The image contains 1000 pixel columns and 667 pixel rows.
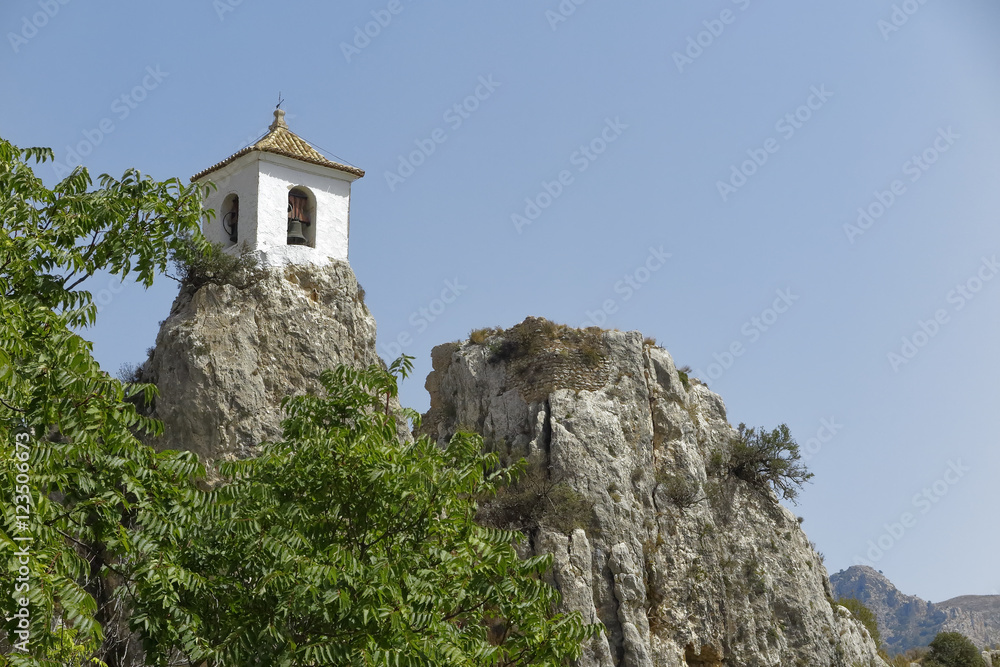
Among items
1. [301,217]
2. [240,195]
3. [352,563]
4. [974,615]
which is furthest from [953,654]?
[974,615]

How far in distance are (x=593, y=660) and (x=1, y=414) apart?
806 inches

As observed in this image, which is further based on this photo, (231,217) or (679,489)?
(679,489)

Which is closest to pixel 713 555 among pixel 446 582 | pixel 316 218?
pixel 316 218

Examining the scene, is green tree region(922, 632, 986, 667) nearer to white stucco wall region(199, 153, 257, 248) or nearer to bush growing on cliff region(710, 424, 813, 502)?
bush growing on cliff region(710, 424, 813, 502)

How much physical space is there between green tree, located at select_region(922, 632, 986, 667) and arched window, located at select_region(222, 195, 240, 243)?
32.3 metres

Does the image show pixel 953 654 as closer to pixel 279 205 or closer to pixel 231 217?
pixel 279 205

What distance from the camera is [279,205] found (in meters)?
28.0

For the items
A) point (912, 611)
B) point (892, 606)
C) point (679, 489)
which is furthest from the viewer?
point (892, 606)

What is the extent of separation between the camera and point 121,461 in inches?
364

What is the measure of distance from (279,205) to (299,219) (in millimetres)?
676

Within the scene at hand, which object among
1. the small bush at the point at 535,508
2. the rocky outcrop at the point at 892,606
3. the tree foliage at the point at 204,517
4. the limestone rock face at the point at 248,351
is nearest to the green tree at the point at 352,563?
the tree foliage at the point at 204,517

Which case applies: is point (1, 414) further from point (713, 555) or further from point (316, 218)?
point (713, 555)

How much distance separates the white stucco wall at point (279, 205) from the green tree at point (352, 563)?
15.4 metres

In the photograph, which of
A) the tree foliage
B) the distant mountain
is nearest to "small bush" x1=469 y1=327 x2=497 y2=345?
the tree foliage
